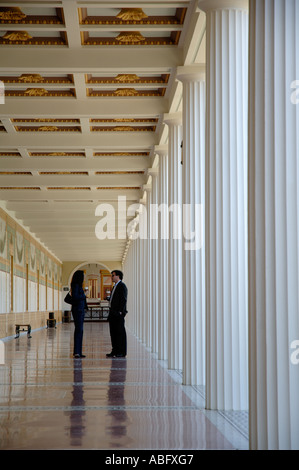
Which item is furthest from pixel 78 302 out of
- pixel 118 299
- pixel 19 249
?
pixel 19 249

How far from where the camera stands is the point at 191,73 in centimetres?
933

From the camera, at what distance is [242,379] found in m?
6.41

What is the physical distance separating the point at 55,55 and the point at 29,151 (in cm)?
605

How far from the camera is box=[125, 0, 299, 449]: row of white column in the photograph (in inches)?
156

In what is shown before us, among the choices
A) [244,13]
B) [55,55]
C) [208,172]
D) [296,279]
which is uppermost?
[55,55]

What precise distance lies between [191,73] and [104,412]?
206 inches

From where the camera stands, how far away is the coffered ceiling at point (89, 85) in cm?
898

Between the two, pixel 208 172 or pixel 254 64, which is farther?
pixel 208 172

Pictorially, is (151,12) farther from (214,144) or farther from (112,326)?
(112,326)

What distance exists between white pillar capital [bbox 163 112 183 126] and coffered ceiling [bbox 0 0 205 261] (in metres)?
0.14

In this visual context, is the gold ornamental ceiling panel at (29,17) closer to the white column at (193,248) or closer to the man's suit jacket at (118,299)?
the white column at (193,248)

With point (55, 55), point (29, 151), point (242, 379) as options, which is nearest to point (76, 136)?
point (29, 151)

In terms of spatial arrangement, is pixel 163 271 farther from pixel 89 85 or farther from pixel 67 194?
pixel 67 194

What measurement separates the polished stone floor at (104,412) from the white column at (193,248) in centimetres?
43
